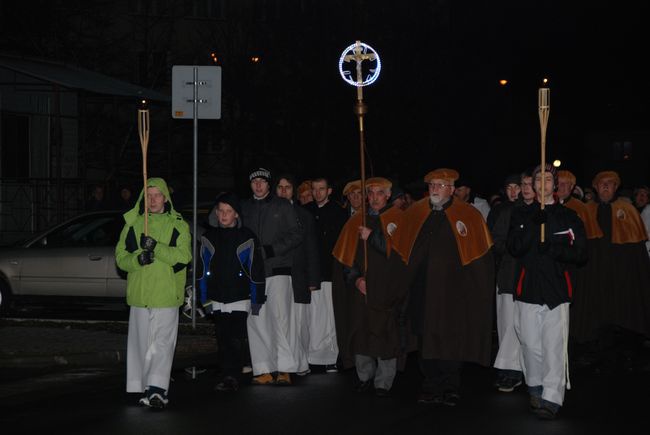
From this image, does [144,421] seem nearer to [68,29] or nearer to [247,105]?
[68,29]

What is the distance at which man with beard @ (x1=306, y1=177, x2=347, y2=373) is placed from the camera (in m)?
12.5

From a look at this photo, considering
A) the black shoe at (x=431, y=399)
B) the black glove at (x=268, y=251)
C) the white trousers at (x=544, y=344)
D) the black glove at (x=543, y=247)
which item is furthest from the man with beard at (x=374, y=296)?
the black glove at (x=543, y=247)

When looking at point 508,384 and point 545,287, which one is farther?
point 508,384

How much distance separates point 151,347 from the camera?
970 cm

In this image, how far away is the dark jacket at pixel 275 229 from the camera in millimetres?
11391

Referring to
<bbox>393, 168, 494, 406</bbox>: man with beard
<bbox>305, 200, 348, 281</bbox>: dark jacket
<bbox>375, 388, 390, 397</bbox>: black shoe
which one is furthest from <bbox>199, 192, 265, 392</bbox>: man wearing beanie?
<bbox>305, 200, 348, 281</bbox>: dark jacket

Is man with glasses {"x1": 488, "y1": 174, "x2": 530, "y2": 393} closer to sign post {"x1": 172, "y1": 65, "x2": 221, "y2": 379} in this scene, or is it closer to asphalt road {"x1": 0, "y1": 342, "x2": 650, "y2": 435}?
asphalt road {"x1": 0, "y1": 342, "x2": 650, "y2": 435}

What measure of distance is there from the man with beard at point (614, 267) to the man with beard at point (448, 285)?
3.19 meters

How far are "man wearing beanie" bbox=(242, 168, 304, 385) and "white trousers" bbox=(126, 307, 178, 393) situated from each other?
1452 millimetres

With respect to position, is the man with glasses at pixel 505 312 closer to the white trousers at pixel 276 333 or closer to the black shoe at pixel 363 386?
the black shoe at pixel 363 386

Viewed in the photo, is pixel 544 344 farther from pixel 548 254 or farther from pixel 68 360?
pixel 68 360

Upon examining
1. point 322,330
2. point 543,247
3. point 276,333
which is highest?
point 543,247

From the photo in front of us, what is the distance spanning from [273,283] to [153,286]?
1.88 m

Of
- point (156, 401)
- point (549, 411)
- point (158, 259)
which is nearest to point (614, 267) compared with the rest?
point (549, 411)
